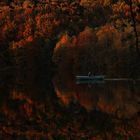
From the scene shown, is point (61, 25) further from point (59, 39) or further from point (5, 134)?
point (5, 134)

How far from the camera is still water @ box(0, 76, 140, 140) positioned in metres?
20.2

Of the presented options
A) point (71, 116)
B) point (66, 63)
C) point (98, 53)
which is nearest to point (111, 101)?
point (71, 116)

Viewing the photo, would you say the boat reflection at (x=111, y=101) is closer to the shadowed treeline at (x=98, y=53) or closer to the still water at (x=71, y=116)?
the still water at (x=71, y=116)

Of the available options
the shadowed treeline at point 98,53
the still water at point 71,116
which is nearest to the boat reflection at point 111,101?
the still water at point 71,116

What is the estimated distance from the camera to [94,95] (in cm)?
3562

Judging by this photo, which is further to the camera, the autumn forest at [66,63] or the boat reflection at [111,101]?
the boat reflection at [111,101]

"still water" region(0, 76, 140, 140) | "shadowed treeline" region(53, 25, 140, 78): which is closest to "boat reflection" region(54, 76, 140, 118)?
"still water" region(0, 76, 140, 140)

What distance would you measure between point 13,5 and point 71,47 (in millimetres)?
22052

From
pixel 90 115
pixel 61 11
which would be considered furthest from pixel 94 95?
pixel 61 11

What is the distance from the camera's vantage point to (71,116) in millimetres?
25156

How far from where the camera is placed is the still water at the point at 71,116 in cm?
2020

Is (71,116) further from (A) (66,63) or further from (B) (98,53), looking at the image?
(A) (66,63)

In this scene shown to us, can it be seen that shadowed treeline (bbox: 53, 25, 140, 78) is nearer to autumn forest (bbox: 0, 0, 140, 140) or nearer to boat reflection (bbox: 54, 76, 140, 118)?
autumn forest (bbox: 0, 0, 140, 140)

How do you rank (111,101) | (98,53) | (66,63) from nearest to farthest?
1. (111,101)
2. (98,53)
3. (66,63)
